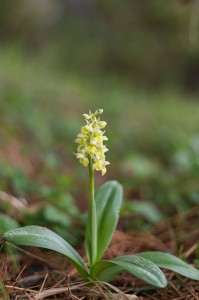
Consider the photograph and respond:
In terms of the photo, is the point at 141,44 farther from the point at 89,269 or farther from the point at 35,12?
the point at 89,269

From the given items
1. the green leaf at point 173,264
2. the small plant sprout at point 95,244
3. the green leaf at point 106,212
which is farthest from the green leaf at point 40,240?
the green leaf at point 173,264

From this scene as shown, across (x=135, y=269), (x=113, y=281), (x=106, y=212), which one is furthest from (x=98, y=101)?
(x=135, y=269)

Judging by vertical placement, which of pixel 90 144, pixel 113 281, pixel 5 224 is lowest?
pixel 113 281

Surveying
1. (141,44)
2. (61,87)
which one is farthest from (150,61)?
(61,87)

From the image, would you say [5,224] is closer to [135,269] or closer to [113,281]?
[113,281]

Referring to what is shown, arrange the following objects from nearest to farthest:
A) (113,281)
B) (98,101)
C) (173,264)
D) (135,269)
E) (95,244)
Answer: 1. (135,269)
2. (173,264)
3. (95,244)
4. (113,281)
5. (98,101)
